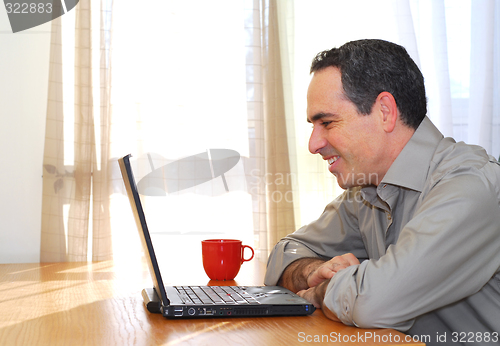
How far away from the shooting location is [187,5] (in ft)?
7.00

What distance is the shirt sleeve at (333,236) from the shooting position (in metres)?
1.22

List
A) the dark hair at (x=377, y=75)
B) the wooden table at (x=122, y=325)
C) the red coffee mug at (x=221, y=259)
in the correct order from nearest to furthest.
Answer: the wooden table at (x=122, y=325) < the dark hair at (x=377, y=75) < the red coffee mug at (x=221, y=259)

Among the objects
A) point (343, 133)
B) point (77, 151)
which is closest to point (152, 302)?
point (343, 133)

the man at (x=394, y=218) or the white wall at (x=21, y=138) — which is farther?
the white wall at (x=21, y=138)

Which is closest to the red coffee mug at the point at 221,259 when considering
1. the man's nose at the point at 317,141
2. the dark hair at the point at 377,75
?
the man's nose at the point at 317,141

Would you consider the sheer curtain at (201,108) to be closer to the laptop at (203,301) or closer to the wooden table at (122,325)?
the wooden table at (122,325)

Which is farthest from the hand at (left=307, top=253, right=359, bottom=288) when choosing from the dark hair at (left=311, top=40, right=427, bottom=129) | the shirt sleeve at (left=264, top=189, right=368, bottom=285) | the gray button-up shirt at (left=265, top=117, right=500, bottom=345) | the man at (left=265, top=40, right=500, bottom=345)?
the dark hair at (left=311, top=40, right=427, bottom=129)

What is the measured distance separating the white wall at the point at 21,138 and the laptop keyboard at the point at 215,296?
52.8 inches

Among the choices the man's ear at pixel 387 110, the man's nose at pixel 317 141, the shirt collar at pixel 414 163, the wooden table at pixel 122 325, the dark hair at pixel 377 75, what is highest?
the dark hair at pixel 377 75

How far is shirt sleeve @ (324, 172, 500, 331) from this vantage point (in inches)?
28.7

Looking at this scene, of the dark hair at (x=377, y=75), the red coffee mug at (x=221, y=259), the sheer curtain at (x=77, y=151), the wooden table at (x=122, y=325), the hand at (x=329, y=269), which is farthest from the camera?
the sheer curtain at (x=77, y=151)

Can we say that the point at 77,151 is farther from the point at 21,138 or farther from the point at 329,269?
the point at 329,269

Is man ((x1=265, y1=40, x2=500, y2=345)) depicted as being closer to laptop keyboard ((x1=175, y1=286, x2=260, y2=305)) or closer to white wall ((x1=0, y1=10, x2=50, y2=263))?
laptop keyboard ((x1=175, y1=286, x2=260, y2=305))

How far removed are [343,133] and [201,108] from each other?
3.79 ft
